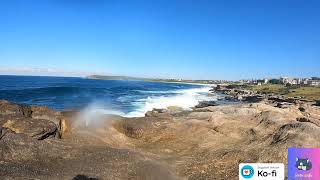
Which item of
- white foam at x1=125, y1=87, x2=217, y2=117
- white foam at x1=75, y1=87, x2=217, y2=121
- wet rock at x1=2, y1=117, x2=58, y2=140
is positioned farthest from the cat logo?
white foam at x1=125, y1=87, x2=217, y2=117

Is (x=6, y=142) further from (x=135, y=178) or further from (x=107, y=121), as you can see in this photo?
(x=107, y=121)

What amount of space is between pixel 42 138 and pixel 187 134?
11536 millimetres

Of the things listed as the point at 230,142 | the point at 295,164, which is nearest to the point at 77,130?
the point at 230,142

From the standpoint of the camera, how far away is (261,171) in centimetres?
1162

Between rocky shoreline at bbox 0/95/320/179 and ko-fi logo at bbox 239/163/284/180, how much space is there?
9.65 metres

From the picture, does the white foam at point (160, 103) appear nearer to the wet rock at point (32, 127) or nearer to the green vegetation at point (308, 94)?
the green vegetation at point (308, 94)

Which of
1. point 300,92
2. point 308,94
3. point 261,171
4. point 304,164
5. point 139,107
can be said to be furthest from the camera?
point 300,92

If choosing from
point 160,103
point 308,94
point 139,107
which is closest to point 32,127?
point 139,107

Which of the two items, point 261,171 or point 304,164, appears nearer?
point 261,171

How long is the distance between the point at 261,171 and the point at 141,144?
20019 millimetres

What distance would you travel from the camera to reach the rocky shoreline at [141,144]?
824 inches

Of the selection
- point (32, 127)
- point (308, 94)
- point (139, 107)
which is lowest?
point (139, 107)

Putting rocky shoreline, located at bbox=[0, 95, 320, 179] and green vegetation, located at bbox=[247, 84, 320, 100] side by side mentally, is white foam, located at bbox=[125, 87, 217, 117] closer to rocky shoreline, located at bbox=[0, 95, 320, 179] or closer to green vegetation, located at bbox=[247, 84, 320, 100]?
rocky shoreline, located at bbox=[0, 95, 320, 179]

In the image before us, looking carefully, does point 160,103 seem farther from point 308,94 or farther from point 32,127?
point 32,127
